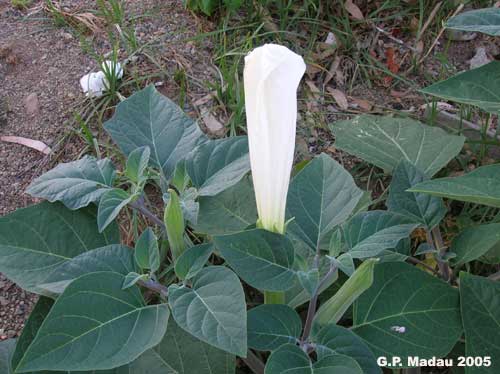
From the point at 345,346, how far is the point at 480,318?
33cm

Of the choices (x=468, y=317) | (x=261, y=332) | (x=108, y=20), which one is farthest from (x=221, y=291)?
(x=108, y=20)

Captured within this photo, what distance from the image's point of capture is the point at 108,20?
2.20 m

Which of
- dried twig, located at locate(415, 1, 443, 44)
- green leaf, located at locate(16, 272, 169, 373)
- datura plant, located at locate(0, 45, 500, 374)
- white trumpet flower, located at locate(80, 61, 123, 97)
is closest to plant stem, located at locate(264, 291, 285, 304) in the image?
datura plant, located at locate(0, 45, 500, 374)

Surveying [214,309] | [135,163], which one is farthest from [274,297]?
[135,163]

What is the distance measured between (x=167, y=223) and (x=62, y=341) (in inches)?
11.4

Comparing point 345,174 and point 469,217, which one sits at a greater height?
point 345,174

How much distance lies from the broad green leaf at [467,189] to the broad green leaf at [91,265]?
0.58m

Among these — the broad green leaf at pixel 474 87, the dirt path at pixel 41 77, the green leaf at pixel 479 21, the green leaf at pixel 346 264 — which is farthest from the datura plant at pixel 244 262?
the dirt path at pixel 41 77

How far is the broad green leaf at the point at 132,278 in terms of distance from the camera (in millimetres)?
1107

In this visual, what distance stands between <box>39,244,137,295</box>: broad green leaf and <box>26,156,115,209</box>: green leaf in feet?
0.43

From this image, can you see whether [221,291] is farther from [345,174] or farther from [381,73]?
[381,73]

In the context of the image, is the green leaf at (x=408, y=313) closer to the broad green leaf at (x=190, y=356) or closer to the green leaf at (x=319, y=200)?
the green leaf at (x=319, y=200)

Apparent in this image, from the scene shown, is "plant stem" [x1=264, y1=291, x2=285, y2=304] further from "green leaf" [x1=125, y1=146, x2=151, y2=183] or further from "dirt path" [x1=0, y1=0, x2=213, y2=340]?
"dirt path" [x1=0, y1=0, x2=213, y2=340]

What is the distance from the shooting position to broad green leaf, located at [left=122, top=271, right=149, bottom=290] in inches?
43.6
